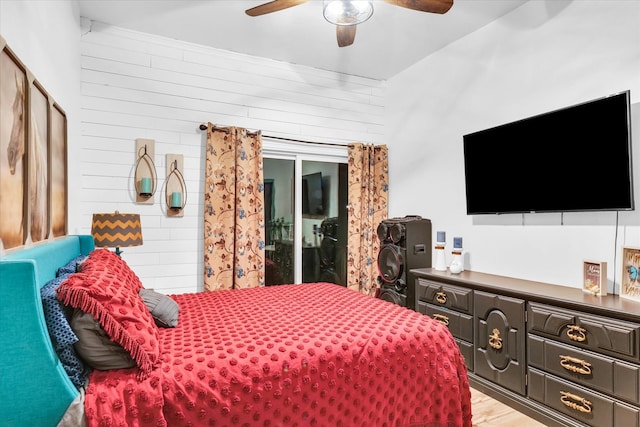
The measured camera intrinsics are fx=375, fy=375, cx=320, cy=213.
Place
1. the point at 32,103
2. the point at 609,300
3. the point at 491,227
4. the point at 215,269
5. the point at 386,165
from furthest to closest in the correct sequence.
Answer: the point at 386,165
the point at 215,269
the point at 491,227
the point at 609,300
the point at 32,103

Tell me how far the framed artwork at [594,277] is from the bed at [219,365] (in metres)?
1.13

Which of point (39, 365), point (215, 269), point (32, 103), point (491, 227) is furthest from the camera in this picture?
point (215, 269)

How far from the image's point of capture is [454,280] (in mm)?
2945

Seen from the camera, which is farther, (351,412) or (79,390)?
(351,412)

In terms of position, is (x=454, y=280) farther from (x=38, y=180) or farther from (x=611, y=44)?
(x=38, y=180)

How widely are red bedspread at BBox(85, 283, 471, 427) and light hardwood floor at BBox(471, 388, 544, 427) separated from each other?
68cm

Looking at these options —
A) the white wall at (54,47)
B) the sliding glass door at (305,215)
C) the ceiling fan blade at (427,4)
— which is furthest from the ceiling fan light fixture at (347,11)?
the sliding glass door at (305,215)

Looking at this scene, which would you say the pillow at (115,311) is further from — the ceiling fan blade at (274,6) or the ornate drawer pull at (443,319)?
the ornate drawer pull at (443,319)

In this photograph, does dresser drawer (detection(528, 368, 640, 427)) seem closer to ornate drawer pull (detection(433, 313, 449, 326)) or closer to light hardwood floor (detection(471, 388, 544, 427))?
light hardwood floor (detection(471, 388, 544, 427))

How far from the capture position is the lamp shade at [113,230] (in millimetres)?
2645

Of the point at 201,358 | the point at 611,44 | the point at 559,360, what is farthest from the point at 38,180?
the point at 611,44

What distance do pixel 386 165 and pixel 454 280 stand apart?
74.3 inches

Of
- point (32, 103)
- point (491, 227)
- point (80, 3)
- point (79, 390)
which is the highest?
point (80, 3)

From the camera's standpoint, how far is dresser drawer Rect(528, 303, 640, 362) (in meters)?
1.90
